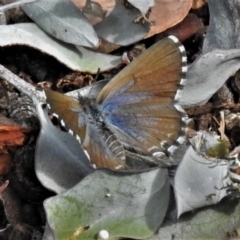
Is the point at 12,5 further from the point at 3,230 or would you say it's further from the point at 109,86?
the point at 3,230

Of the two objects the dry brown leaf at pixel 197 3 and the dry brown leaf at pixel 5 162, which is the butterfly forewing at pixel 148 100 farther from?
the dry brown leaf at pixel 197 3

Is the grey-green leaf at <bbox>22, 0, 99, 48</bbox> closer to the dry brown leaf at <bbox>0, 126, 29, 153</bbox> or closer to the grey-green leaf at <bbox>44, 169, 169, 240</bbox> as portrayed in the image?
the dry brown leaf at <bbox>0, 126, 29, 153</bbox>

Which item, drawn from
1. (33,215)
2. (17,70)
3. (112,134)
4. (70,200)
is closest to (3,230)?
(33,215)

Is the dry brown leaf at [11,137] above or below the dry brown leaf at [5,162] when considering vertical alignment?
above

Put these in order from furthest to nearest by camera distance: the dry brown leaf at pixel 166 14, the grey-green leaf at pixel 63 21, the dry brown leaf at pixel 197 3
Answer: the dry brown leaf at pixel 197 3 → the dry brown leaf at pixel 166 14 → the grey-green leaf at pixel 63 21

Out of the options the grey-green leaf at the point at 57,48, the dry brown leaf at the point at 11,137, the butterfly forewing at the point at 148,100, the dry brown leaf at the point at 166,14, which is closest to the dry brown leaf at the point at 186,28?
the dry brown leaf at the point at 166,14

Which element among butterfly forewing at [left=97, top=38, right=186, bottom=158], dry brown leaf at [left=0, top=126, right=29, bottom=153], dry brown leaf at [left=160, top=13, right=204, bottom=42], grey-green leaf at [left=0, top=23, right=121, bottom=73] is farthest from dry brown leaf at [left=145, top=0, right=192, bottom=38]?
dry brown leaf at [left=0, top=126, right=29, bottom=153]

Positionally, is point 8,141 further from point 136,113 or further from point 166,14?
point 166,14
